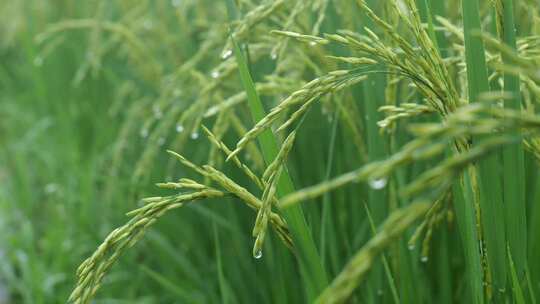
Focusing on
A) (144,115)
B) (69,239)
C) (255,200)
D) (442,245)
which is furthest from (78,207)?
(255,200)

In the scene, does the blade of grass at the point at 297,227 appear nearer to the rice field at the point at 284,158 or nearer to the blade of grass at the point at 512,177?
the rice field at the point at 284,158

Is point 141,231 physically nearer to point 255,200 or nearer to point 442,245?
point 255,200

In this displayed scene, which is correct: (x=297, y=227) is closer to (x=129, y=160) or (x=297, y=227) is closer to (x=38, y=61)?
(x=129, y=160)

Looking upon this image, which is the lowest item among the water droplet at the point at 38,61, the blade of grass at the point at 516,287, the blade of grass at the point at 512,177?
the blade of grass at the point at 516,287

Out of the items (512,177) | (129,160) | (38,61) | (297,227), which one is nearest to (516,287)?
(512,177)

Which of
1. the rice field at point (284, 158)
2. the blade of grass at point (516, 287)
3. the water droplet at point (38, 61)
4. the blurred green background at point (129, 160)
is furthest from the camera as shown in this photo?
the water droplet at point (38, 61)

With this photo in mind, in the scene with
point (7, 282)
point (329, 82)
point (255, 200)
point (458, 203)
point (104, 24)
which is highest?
point (104, 24)

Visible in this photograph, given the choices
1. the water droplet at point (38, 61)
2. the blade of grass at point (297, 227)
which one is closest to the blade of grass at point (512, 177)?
the blade of grass at point (297, 227)
